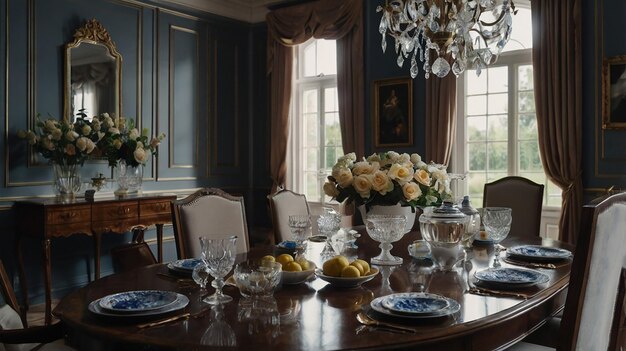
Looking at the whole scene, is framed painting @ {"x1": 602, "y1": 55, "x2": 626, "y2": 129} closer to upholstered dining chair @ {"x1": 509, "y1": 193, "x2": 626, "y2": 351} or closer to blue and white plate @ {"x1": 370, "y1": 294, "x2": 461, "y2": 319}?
upholstered dining chair @ {"x1": 509, "y1": 193, "x2": 626, "y2": 351}

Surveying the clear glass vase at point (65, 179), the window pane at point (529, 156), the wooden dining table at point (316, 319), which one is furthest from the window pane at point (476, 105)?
the clear glass vase at point (65, 179)

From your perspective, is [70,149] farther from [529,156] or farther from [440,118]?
[529,156]

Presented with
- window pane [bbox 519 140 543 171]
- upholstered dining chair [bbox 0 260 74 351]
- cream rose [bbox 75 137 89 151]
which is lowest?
upholstered dining chair [bbox 0 260 74 351]

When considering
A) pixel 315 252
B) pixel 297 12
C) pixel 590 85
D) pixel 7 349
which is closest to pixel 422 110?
pixel 590 85

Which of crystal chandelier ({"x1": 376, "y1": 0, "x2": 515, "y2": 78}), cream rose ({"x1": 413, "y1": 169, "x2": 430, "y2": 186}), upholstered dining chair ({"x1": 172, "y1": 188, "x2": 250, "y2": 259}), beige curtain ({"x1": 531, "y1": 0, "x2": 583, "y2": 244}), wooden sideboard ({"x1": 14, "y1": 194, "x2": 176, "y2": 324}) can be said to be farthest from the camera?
beige curtain ({"x1": 531, "y1": 0, "x2": 583, "y2": 244})

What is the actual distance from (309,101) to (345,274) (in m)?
4.02

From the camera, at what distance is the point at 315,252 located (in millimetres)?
2291

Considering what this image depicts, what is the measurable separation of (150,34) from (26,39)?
1097 mm

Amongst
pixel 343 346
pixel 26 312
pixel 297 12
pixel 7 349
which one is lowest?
pixel 26 312

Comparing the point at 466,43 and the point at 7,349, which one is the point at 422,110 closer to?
the point at 466,43

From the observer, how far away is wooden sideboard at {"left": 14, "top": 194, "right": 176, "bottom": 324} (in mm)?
3508

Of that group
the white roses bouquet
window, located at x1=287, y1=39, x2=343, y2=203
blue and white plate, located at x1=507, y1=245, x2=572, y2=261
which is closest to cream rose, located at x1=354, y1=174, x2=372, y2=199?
the white roses bouquet

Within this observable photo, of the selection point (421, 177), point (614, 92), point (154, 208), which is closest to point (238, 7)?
point (154, 208)

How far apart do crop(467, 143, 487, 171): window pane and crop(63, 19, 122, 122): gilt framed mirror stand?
283cm
